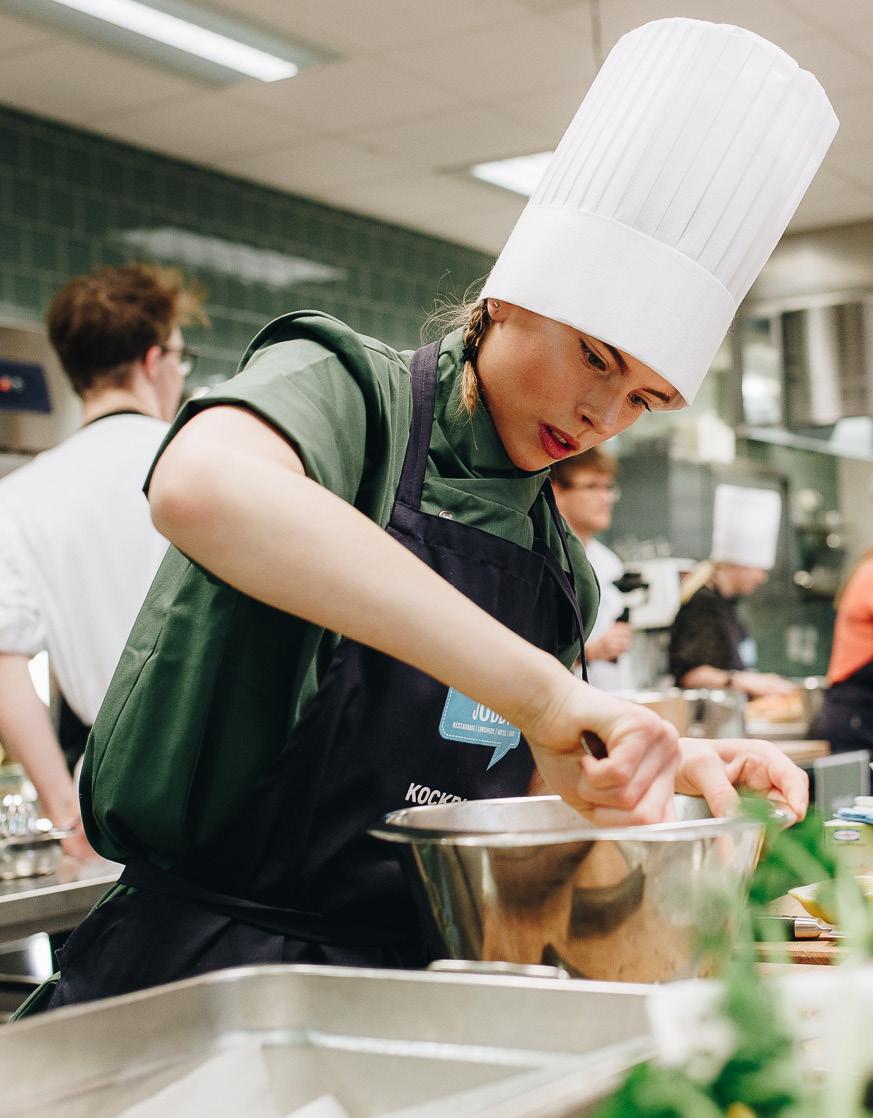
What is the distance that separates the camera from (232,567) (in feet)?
2.93

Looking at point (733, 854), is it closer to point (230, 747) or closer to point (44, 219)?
point (230, 747)

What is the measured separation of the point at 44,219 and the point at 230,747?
3572 mm

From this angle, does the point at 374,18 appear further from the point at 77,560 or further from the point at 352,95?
the point at 77,560

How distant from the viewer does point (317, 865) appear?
1097 mm

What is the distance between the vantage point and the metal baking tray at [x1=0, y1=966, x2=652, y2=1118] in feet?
2.32

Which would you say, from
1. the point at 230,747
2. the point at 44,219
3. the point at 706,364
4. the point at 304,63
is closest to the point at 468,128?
the point at 304,63

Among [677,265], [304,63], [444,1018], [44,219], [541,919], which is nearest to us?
[444,1018]

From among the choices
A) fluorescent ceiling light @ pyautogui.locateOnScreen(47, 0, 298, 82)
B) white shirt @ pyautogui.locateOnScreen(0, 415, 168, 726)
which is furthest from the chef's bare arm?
fluorescent ceiling light @ pyautogui.locateOnScreen(47, 0, 298, 82)

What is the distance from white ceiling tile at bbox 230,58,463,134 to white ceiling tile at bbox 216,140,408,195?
250mm

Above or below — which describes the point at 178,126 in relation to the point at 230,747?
above

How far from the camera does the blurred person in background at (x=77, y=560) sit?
7.79 ft

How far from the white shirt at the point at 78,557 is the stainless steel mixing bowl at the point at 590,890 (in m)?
1.63

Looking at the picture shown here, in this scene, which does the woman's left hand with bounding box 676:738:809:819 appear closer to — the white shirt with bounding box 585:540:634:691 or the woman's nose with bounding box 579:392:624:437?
the woman's nose with bounding box 579:392:624:437

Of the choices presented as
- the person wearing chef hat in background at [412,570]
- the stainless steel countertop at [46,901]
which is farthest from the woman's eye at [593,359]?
the stainless steel countertop at [46,901]
